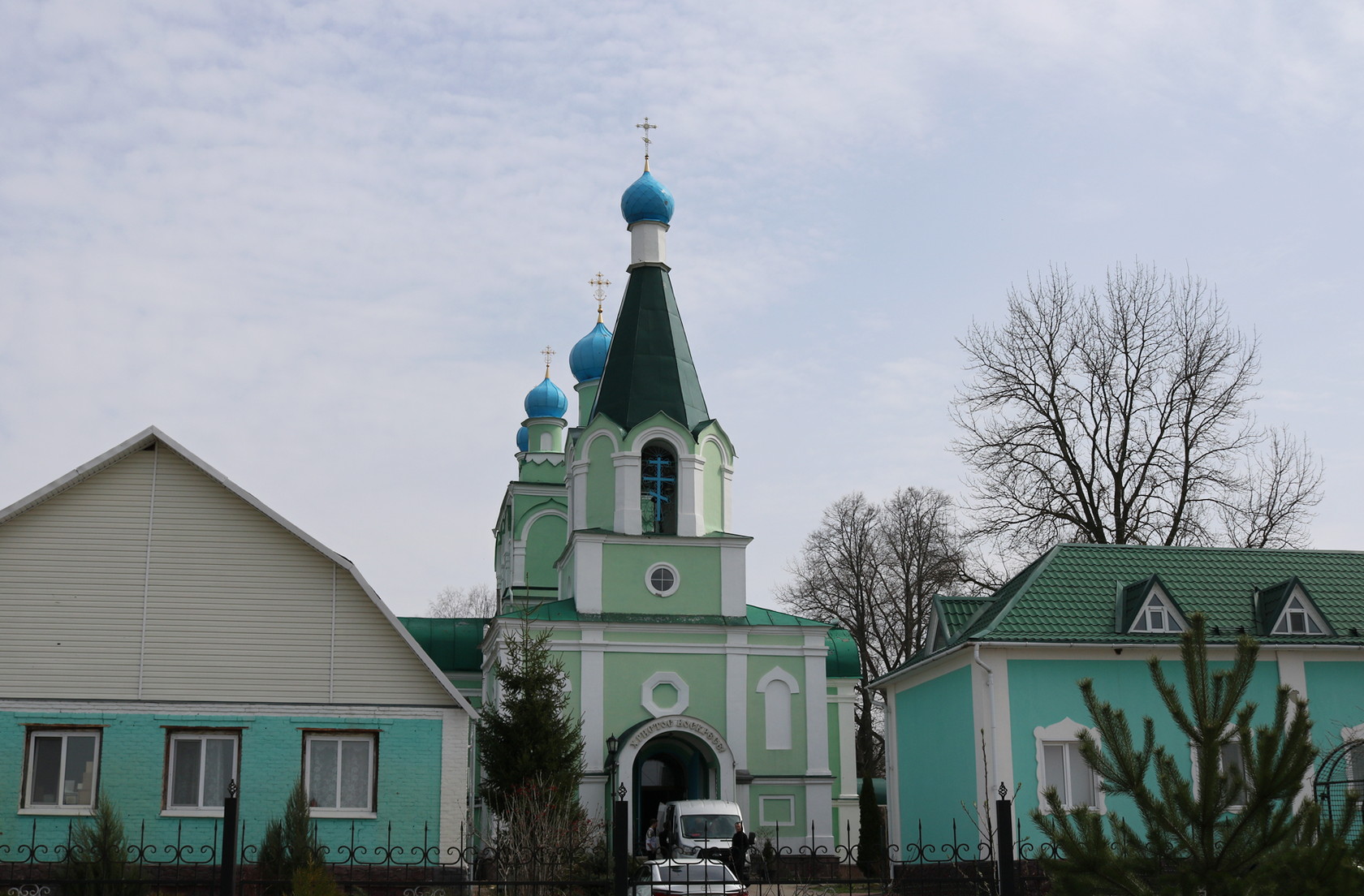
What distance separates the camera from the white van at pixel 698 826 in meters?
21.3

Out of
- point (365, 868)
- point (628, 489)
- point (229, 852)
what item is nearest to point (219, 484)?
point (365, 868)

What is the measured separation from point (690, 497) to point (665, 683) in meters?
3.55

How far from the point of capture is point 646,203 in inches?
1139

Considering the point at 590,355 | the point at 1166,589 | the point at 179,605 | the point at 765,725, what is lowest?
the point at 765,725

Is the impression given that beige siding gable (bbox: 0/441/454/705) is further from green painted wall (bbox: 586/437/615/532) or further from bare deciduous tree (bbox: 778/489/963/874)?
bare deciduous tree (bbox: 778/489/963/874)

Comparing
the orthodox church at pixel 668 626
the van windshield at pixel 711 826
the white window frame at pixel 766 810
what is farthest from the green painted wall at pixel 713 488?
the van windshield at pixel 711 826

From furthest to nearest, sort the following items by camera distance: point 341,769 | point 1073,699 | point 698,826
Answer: point 698,826, point 1073,699, point 341,769

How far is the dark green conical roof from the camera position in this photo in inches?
1069

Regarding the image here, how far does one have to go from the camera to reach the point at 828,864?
2175 cm

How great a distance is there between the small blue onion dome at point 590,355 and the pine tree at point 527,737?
648 inches

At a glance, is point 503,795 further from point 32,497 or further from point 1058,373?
point 1058,373

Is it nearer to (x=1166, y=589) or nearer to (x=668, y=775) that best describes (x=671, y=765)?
(x=668, y=775)

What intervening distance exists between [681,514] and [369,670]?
10614mm

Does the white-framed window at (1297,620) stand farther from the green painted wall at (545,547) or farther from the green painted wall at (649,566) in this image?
the green painted wall at (545,547)
